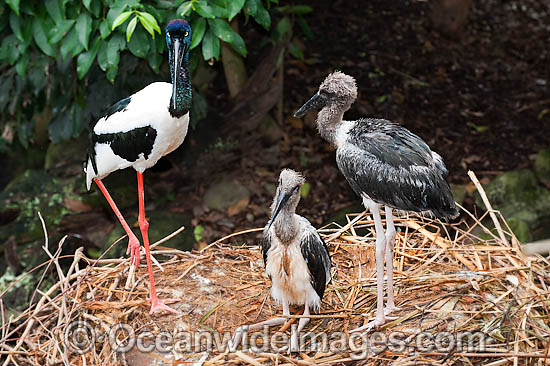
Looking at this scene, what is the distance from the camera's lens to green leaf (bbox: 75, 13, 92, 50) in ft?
16.7

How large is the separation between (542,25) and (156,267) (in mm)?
8325

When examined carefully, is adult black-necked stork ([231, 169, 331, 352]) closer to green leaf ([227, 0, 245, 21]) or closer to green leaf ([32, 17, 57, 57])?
green leaf ([227, 0, 245, 21])

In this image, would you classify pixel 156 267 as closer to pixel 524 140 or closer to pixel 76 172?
pixel 76 172

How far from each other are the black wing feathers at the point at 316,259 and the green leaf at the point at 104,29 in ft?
7.19

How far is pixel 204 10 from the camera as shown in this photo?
4941 millimetres

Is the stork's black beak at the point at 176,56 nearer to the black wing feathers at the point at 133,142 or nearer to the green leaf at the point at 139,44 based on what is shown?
the black wing feathers at the point at 133,142

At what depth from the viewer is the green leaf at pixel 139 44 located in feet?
17.1

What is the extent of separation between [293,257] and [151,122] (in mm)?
1230

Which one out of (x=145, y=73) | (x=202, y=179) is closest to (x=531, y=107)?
(x=202, y=179)

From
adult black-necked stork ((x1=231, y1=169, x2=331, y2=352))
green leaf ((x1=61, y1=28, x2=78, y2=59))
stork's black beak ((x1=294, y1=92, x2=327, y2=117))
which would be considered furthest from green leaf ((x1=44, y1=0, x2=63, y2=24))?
adult black-necked stork ((x1=231, y1=169, x2=331, y2=352))

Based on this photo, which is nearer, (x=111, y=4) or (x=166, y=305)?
(x=166, y=305)

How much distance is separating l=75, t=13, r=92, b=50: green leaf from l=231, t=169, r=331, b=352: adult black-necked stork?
6.42ft

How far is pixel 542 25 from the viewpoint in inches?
429

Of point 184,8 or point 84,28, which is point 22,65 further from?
Result: point 184,8
